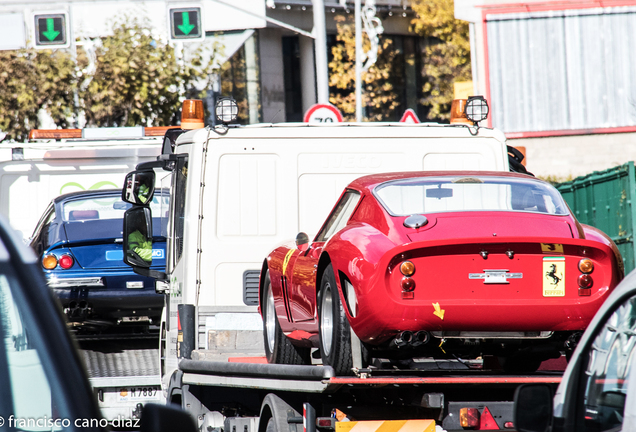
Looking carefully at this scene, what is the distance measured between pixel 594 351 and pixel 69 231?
25.4 feet

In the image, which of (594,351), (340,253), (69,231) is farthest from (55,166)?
(594,351)

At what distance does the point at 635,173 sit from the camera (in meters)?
13.6

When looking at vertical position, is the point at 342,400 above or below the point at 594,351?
below

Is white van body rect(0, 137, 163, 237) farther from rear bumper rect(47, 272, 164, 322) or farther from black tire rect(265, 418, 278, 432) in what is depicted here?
black tire rect(265, 418, 278, 432)

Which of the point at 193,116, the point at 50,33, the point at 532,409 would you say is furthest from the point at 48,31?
the point at 532,409

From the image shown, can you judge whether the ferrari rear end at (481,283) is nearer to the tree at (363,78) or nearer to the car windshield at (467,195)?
the car windshield at (467,195)

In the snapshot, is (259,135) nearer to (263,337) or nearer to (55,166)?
(263,337)

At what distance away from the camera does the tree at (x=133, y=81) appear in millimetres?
31234

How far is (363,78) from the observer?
41.2 metres

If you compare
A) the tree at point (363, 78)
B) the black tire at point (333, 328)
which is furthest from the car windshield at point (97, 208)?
the tree at point (363, 78)

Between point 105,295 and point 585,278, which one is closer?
point 585,278

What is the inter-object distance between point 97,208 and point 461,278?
6340 millimetres

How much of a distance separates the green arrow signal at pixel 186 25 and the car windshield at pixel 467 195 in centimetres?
1406

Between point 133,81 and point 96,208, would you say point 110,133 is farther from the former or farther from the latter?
point 133,81
